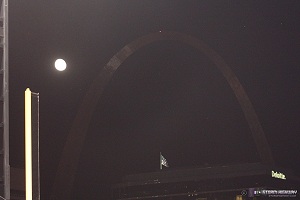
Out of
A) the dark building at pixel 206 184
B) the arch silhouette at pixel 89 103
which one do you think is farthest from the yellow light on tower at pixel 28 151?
the dark building at pixel 206 184

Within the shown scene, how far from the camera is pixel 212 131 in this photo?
61219 mm

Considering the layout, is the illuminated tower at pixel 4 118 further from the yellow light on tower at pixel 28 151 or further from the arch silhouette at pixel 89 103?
the arch silhouette at pixel 89 103

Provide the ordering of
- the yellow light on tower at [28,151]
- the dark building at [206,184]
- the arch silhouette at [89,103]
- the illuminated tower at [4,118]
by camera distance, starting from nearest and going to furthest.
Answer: the yellow light on tower at [28,151] < the illuminated tower at [4,118] < the arch silhouette at [89,103] < the dark building at [206,184]

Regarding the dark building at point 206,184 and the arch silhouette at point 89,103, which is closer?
the arch silhouette at point 89,103

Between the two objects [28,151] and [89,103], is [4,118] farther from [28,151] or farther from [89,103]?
[89,103]

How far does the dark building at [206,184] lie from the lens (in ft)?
154

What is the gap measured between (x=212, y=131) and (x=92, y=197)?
2065cm

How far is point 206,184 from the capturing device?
47719 mm

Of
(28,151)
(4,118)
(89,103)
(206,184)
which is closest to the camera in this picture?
(28,151)

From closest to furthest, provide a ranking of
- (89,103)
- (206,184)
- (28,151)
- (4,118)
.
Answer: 1. (28,151)
2. (4,118)
3. (89,103)
4. (206,184)

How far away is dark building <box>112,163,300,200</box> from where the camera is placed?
4700 cm

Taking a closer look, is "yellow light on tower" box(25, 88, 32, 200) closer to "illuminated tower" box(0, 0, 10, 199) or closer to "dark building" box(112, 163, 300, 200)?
"illuminated tower" box(0, 0, 10, 199)

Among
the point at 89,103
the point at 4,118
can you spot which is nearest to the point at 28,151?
the point at 4,118

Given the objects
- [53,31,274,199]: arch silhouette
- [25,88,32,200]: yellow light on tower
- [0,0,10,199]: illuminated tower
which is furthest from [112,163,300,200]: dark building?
[25,88,32,200]: yellow light on tower
